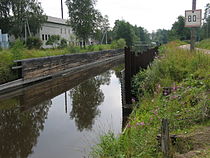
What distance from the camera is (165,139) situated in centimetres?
254

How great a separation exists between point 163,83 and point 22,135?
12.1 feet

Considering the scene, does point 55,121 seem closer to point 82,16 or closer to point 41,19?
point 82,16

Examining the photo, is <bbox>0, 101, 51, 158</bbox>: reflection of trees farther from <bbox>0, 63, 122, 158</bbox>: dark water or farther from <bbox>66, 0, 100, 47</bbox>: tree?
<bbox>66, 0, 100, 47</bbox>: tree

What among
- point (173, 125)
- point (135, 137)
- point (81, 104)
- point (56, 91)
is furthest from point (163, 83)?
point (56, 91)

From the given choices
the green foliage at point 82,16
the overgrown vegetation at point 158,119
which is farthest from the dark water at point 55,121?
the green foliage at point 82,16

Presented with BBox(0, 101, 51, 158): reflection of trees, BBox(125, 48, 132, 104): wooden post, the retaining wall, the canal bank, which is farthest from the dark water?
the retaining wall

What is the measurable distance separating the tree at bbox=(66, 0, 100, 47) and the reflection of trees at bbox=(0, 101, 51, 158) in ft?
63.9

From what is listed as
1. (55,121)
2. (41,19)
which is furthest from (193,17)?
(41,19)

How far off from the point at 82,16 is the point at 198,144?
80.4ft

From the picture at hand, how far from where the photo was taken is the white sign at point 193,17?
7572mm

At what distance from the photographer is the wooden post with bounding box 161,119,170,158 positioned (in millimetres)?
2502

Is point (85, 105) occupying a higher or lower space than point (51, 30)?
lower

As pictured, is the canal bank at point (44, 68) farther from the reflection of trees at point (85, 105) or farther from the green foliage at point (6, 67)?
the reflection of trees at point (85, 105)

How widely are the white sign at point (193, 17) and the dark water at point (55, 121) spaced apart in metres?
3.75
